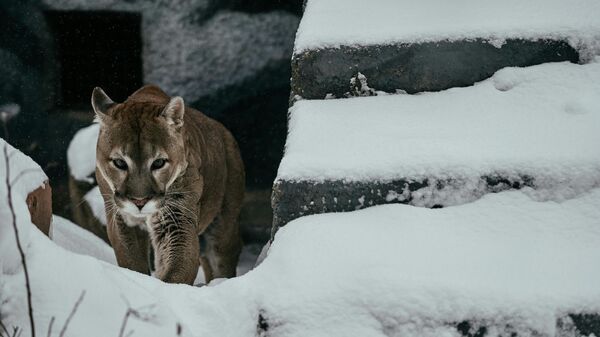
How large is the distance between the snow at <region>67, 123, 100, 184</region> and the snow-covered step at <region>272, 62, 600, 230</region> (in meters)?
2.92

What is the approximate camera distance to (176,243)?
156 inches

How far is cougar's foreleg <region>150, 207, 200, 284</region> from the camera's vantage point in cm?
394

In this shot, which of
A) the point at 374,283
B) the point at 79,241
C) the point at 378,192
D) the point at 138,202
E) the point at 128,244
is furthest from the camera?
the point at 79,241

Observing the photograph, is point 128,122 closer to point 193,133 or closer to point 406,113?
point 193,133

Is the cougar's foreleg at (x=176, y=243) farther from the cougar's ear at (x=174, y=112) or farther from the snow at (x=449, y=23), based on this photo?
the snow at (x=449, y=23)

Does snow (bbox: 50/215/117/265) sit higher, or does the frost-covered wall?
the frost-covered wall

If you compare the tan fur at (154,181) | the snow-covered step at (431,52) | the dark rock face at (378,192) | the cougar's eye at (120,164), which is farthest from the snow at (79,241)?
the dark rock face at (378,192)


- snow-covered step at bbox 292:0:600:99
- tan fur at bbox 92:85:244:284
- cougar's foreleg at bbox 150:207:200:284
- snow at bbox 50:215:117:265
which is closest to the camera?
snow-covered step at bbox 292:0:600:99

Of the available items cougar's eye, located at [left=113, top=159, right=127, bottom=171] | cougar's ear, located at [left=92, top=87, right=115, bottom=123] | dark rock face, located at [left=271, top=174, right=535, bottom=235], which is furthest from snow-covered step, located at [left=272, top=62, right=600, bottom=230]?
cougar's ear, located at [left=92, top=87, right=115, bottom=123]

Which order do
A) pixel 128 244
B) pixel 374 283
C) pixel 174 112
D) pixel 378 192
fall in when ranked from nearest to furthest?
pixel 374 283 → pixel 378 192 → pixel 174 112 → pixel 128 244

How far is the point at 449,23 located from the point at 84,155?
3.31 metres

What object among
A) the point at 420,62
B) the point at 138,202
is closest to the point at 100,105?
the point at 138,202

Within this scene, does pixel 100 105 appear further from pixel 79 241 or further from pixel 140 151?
pixel 79 241

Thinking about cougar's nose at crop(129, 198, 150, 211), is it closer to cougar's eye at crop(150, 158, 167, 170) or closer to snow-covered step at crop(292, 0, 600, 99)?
cougar's eye at crop(150, 158, 167, 170)
